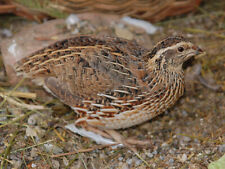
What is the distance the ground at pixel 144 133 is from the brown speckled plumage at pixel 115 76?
34cm

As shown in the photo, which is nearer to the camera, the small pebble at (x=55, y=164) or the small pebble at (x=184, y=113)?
the small pebble at (x=55, y=164)

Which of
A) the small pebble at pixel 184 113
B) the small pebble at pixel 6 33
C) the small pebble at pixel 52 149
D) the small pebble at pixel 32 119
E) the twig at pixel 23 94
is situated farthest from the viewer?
the small pebble at pixel 6 33

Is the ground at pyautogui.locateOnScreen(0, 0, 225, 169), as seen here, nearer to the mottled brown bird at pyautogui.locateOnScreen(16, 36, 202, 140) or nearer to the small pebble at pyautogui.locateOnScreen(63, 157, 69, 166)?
the small pebble at pyautogui.locateOnScreen(63, 157, 69, 166)

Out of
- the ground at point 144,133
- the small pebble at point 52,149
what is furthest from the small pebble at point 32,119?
the small pebble at point 52,149

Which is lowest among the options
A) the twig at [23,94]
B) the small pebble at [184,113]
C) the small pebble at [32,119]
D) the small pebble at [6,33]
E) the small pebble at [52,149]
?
the small pebble at [52,149]

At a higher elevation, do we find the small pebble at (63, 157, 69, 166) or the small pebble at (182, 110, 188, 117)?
the small pebble at (182, 110, 188, 117)

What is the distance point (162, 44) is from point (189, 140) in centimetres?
122

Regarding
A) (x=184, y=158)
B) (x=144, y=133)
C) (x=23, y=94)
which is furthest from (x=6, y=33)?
(x=184, y=158)

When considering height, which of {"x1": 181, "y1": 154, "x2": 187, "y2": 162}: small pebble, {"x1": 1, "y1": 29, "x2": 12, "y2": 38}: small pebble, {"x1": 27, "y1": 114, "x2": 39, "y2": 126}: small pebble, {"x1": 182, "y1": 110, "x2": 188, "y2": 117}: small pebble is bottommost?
{"x1": 181, "y1": 154, "x2": 187, "y2": 162}: small pebble

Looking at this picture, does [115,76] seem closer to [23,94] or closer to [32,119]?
[32,119]

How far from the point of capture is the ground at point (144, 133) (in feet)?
11.3

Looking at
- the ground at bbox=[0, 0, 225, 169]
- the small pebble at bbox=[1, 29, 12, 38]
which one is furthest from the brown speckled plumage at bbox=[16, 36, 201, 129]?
the small pebble at bbox=[1, 29, 12, 38]

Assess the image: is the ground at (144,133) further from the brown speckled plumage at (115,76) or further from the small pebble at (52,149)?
the brown speckled plumage at (115,76)

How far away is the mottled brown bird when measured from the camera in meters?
3.38
